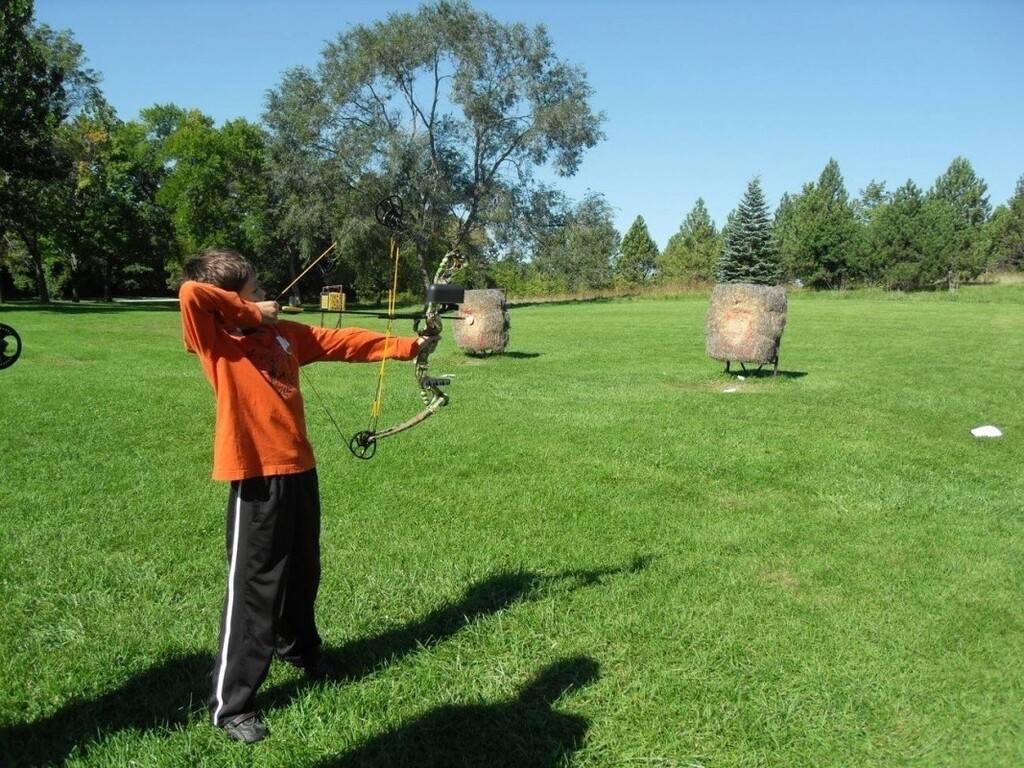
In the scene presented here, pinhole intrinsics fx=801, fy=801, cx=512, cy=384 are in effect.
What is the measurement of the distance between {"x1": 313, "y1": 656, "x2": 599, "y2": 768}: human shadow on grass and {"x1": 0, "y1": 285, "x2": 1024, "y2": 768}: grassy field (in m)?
0.01

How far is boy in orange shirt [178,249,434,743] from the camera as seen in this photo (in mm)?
3283

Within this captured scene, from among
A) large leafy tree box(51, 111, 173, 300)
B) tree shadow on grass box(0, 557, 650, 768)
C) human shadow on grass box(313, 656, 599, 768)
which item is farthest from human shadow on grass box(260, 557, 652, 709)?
large leafy tree box(51, 111, 173, 300)

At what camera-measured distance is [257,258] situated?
5381cm

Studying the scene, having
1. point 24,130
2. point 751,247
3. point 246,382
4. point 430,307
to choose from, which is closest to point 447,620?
point 430,307

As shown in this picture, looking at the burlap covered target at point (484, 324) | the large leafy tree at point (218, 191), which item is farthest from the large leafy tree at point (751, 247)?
the burlap covered target at point (484, 324)

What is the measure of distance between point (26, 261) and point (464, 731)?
194 feet

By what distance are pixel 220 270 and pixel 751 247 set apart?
52382mm

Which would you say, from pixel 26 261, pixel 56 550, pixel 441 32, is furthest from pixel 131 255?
pixel 56 550

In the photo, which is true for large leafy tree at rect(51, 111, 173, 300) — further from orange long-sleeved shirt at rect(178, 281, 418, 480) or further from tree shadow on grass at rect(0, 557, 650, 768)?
orange long-sleeved shirt at rect(178, 281, 418, 480)

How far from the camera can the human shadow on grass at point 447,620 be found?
3.92 meters

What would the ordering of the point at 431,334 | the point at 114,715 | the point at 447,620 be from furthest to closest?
the point at 447,620 < the point at 431,334 < the point at 114,715

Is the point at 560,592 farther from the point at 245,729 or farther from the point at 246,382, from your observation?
the point at 246,382

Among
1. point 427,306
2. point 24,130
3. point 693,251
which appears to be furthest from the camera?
point 693,251

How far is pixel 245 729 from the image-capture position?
130 inches
